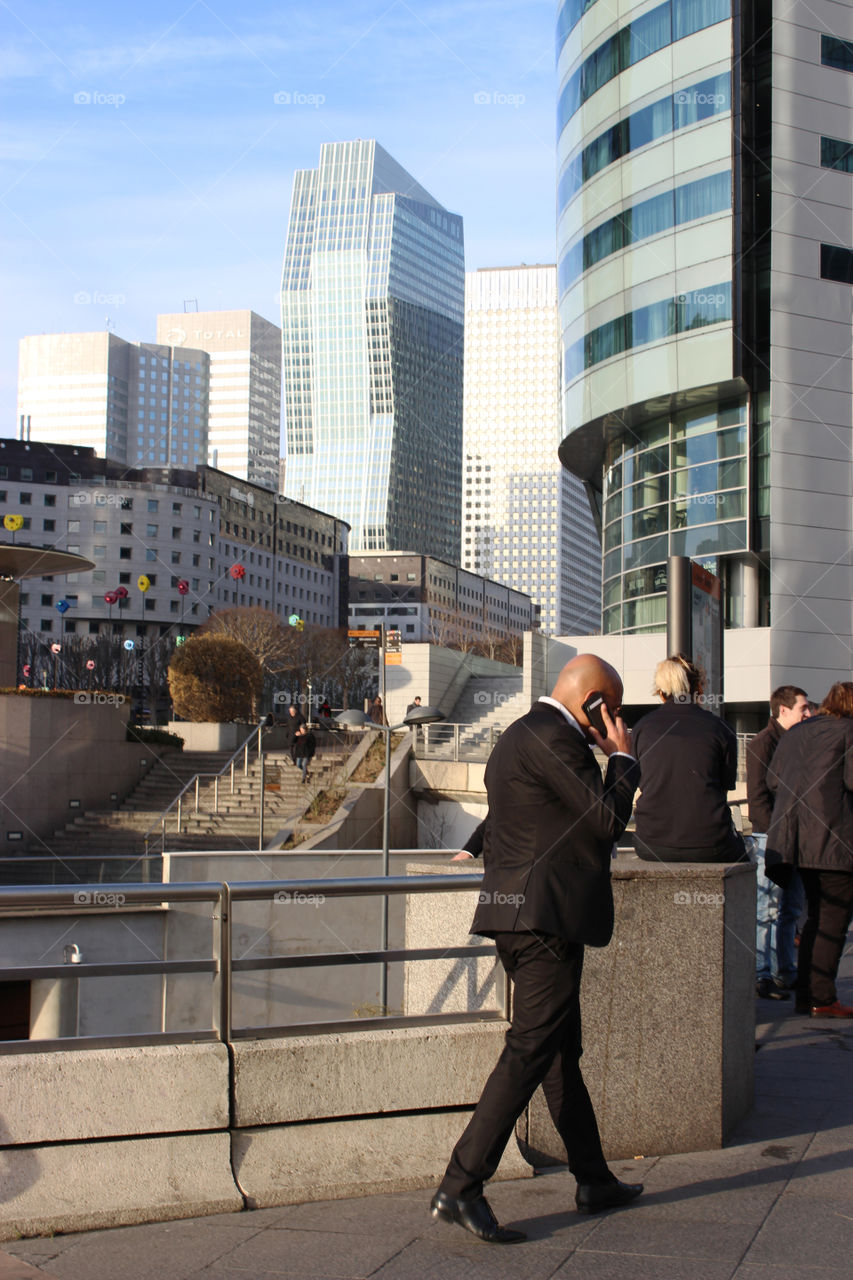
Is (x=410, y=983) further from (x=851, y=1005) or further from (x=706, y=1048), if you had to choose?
(x=851, y=1005)

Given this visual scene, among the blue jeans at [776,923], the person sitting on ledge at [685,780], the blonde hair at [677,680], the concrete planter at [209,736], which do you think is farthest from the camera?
the concrete planter at [209,736]

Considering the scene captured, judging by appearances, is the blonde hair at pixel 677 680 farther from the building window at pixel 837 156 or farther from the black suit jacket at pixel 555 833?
the building window at pixel 837 156

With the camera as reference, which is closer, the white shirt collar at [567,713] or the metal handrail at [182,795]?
the white shirt collar at [567,713]

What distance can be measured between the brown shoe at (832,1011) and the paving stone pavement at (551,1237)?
2583 millimetres

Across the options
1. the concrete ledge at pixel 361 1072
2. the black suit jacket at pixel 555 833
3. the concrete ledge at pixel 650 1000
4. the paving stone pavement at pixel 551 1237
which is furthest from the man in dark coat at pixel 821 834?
the black suit jacket at pixel 555 833

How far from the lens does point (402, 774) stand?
3281cm

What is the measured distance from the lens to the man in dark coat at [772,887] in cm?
823

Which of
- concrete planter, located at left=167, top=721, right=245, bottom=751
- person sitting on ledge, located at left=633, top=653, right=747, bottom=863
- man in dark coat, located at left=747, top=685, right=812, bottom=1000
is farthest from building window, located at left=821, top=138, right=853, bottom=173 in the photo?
person sitting on ledge, located at left=633, top=653, right=747, bottom=863

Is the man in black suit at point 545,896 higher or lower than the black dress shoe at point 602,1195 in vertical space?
higher

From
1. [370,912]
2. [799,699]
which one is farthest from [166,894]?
[799,699]

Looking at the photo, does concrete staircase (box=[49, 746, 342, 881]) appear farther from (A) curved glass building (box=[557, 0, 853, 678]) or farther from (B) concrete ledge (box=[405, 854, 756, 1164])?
(B) concrete ledge (box=[405, 854, 756, 1164])

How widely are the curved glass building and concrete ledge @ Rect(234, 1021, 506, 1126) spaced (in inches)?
1311

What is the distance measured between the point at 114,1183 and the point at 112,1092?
0.96 ft

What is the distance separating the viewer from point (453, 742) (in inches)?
1310
